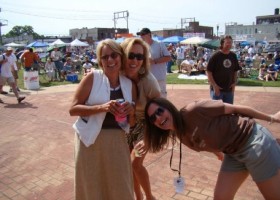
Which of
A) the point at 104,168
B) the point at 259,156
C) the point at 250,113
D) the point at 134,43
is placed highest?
the point at 134,43

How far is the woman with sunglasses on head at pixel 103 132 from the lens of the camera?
8.03ft

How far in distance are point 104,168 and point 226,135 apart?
1.07 meters

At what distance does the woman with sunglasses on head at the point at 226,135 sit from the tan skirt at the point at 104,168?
1.15ft

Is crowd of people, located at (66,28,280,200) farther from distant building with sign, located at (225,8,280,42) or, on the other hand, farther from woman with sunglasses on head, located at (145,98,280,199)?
distant building with sign, located at (225,8,280,42)

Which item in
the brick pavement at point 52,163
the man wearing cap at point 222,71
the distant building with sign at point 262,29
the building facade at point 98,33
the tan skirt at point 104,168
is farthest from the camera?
the building facade at point 98,33

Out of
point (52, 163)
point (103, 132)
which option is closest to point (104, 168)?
point (103, 132)

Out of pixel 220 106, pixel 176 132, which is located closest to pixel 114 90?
pixel 176 132

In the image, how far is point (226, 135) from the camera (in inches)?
90.1

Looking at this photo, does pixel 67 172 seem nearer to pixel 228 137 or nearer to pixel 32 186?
pixel 32 186

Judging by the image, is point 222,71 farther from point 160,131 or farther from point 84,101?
point 84,101

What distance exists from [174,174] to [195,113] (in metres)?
2.13

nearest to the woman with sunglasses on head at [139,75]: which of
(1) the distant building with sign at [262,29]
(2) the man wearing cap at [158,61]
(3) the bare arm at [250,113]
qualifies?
(3) the bare arm at [250,113]

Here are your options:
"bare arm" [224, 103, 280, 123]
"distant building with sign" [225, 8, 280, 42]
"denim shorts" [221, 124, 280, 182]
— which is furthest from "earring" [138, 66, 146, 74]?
"distant building with sign" [225, 8, 280, 42]

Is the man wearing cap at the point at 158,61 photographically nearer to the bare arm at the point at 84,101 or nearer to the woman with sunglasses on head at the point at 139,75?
the woman with sunglasses on head at the point at 139,75
